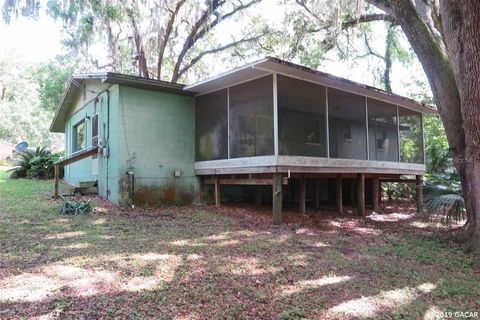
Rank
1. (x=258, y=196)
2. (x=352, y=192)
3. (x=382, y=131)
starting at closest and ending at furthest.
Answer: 1. (x=258, y=196)
2. (x=382, y=131)
3. (x=352, y=192)

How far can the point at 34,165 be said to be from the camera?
15.5 m

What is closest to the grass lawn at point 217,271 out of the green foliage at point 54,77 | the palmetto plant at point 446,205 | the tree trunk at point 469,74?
the palmetto plant at point 446,205

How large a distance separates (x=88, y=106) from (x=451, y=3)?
32.5 feet

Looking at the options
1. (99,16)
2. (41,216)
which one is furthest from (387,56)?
(41,216)

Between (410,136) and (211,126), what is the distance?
6507 millimetres

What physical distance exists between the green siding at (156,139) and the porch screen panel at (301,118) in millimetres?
2962

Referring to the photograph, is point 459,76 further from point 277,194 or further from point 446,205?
point 277,194

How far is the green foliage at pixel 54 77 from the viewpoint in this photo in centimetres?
1816

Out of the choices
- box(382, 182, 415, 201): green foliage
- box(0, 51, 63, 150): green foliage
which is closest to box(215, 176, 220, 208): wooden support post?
box(382, 182, 415, 201): green foliage

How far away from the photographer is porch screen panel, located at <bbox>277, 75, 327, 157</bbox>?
7.62 metres

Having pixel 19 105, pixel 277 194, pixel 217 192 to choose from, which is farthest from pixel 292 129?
pixel 19 105

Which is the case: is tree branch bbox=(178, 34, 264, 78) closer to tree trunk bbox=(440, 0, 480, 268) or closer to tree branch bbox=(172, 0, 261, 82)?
tree branch bbox=(172, 0, 261, 82)

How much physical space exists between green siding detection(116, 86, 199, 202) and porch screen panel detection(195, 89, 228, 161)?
235mm

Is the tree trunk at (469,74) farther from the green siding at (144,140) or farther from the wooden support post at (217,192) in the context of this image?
the green siding at (144,140)
